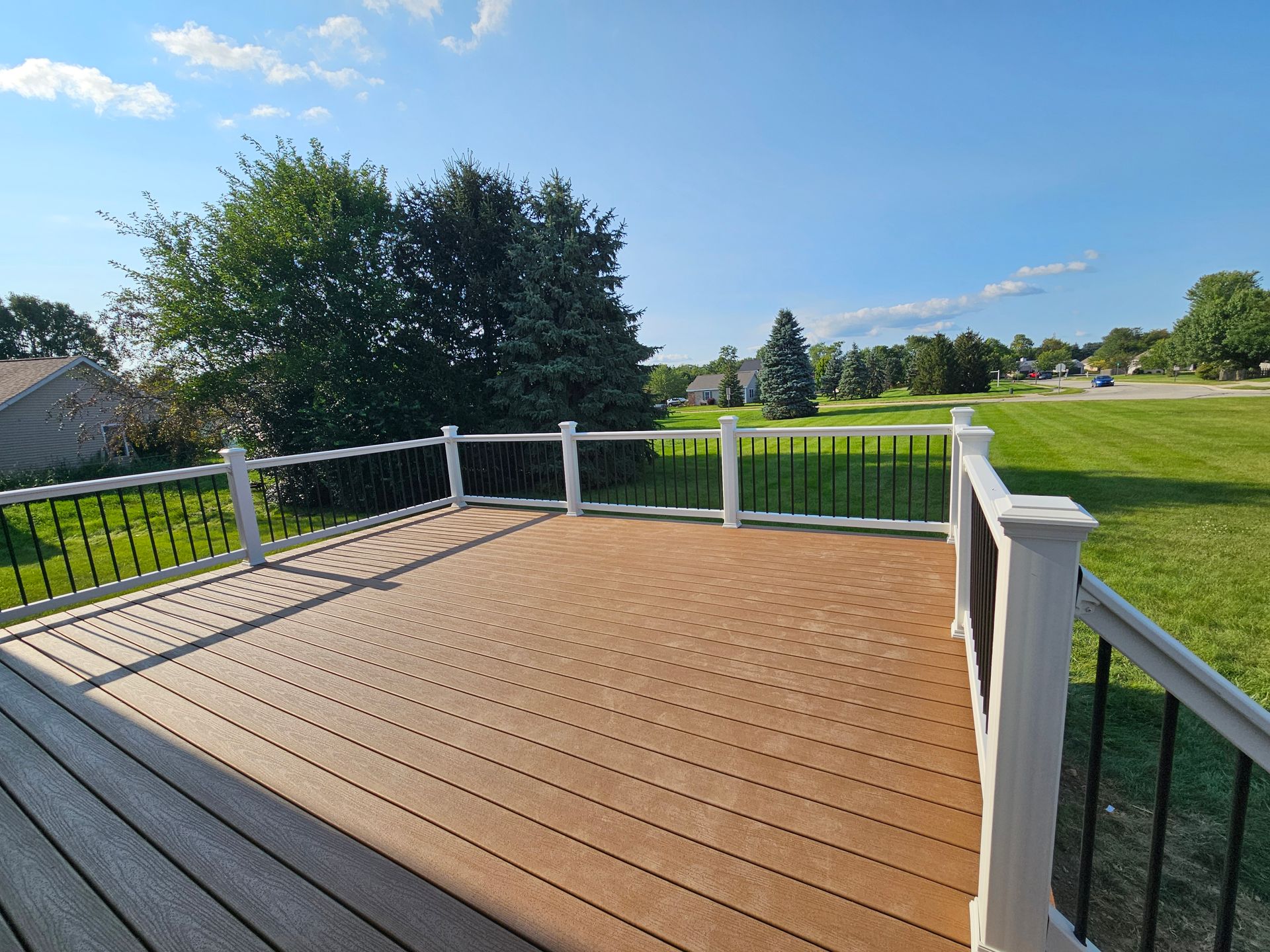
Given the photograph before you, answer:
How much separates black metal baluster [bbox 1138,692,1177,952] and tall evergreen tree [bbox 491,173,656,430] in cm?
955

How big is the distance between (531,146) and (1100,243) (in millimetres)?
42018

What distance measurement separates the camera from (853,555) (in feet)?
13.2

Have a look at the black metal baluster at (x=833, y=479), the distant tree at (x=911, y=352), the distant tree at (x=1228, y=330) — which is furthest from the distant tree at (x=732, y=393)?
the black metal baluster at (x=833, y=479)

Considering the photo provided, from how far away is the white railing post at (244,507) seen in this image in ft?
14.8

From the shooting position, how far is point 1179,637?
3.34 m

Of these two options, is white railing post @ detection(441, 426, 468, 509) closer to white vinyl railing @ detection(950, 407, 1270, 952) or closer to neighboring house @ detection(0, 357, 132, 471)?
white vinyl railing @ detection(950, 407, 1270, 952)

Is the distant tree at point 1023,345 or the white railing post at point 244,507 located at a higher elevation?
the distant tree at point 1023,345

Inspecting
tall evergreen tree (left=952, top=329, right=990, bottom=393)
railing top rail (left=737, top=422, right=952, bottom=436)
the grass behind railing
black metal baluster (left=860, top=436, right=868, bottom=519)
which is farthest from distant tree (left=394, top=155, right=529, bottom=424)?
tall evergreen tree (left=952, top=329, right=990, bottom=393)

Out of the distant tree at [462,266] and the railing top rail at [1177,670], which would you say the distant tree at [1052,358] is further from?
the railing top rail at [1177,670]

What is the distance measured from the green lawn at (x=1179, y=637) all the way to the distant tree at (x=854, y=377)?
33.1 metres

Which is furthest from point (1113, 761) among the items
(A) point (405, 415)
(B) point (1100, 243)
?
(B) point (1100, 243)

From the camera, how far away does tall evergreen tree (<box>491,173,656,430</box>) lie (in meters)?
10.1

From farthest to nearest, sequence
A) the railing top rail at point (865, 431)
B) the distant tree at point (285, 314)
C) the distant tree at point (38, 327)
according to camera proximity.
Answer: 1. the distant tree at point (38, 327)
2. the distant tree at point (285, 314)
3. the railing top rail at point (865, 431)

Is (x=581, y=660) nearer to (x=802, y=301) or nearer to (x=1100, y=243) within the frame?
(x=802, y=301)
